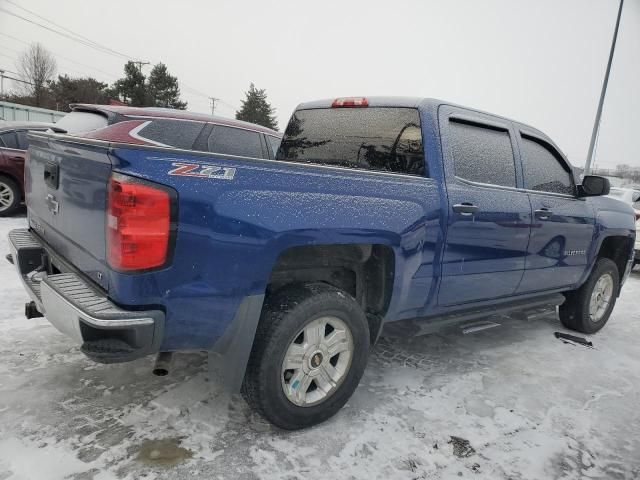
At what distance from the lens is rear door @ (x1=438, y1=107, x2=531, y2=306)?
9.75 feet

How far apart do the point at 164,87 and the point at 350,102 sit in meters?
53.9

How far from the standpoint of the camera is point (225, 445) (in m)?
2.28

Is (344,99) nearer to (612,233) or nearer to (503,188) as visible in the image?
(503,188)

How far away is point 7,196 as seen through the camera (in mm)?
7688

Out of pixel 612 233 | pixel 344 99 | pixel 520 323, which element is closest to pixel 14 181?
pixel 344 99

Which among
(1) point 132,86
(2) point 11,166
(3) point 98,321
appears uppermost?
(1) point 132,86

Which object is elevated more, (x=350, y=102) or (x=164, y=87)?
(x=164, y=87)

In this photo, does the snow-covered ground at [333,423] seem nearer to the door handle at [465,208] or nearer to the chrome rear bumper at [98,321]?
the chrome rear bumper at [98,321]

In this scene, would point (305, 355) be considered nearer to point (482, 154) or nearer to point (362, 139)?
point (362, 139)

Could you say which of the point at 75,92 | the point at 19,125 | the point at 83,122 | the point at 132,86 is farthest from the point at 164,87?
the point at 83,122

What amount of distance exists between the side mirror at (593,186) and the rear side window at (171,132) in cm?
421

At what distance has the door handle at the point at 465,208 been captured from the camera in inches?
114

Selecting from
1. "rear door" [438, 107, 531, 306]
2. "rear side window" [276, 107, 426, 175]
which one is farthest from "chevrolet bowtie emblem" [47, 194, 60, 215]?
"rear door" [438, 107, 531, 306]

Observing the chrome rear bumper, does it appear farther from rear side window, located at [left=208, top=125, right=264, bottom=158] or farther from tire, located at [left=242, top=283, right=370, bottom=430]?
rear side window, located at [left=208, top=125, right=264, bottom=158]
